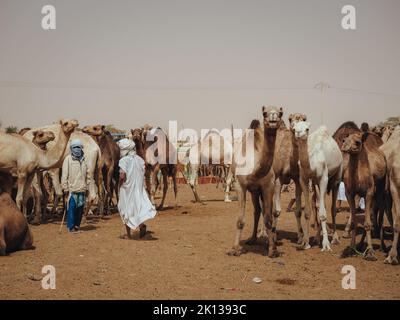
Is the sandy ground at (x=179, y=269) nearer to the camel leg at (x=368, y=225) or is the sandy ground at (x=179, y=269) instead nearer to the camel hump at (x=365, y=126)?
the camel leg at (x=368, y=225)

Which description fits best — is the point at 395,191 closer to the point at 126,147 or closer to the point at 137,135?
the point at 126,147

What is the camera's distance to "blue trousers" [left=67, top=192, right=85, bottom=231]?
10791 mm

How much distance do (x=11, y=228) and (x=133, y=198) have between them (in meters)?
2.54

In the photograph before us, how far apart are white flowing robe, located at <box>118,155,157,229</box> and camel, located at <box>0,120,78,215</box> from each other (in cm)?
233

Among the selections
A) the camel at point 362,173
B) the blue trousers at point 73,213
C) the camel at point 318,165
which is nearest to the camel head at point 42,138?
the blue trousers at point 73,213

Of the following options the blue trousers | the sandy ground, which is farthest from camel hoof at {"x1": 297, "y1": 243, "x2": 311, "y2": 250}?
the blue trousers

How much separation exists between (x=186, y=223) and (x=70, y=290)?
20.4 ft

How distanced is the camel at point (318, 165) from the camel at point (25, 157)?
18.0 feet

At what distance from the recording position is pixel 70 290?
638 cm

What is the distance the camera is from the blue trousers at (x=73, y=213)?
35.4 feet

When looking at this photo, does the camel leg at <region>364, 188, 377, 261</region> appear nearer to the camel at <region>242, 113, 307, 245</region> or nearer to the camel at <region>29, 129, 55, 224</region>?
the camel at <region>242, 113, 307, 245</region>

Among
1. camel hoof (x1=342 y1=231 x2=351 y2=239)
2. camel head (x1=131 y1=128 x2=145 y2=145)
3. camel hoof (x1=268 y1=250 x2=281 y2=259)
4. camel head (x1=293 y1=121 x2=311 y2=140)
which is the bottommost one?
camel hoof (x1=342 y1=231 x2=351 y2=239)
